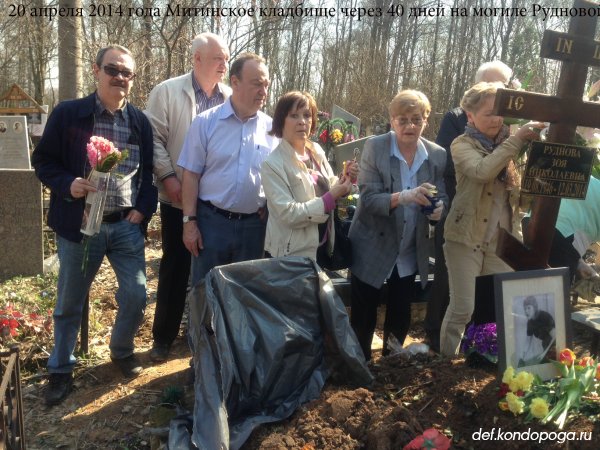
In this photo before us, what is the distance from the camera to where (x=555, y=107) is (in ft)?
8.77

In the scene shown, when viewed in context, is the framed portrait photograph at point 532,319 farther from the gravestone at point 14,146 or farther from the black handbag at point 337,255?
the gravestone at point 14,146

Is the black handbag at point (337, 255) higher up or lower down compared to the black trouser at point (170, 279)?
higher up

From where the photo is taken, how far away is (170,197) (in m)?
3.86

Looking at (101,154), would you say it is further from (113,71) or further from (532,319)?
(532,319)

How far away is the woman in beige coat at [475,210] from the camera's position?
3193 millimetres

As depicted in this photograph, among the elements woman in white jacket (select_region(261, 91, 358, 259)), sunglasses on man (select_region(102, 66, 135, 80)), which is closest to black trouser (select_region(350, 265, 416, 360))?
woman in white jacket (select_region(261, 91, 358, 259))

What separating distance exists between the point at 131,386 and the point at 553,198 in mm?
2737

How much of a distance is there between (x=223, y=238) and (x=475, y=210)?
1.49 meters

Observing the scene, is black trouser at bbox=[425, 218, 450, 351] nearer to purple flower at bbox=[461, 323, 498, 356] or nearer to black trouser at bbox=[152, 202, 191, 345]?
purple flower at bbox=[461, 323, 498, 356]

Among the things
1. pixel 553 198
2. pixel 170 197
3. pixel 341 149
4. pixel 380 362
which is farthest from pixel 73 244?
pixel 341 149

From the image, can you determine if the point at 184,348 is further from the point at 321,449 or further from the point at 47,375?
the point at 321,449

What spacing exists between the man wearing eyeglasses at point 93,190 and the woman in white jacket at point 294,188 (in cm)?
85

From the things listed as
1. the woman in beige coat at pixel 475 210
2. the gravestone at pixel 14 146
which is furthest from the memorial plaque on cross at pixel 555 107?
the gravestone at pixel 14 146

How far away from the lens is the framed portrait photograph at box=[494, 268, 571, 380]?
7.84ft
